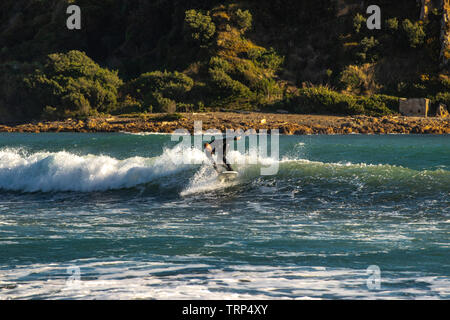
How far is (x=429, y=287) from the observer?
9367mm

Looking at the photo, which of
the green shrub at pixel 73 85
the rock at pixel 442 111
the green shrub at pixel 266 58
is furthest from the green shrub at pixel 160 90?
the rock at pixel 442 111

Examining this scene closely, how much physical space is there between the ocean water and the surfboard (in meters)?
0.24

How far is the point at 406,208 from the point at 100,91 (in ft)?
122

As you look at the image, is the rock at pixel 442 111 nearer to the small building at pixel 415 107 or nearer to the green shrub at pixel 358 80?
the small building at pixel 415 107

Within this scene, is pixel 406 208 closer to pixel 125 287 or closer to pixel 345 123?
pixel 125 287

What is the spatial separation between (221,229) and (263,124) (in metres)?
26.6

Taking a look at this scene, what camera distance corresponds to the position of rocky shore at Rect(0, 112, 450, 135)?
39.0 meters

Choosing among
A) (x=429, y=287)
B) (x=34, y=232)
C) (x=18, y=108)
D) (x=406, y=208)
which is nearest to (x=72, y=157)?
(x=34, y=232)

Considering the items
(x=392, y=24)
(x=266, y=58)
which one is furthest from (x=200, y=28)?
(x=392, y=24)

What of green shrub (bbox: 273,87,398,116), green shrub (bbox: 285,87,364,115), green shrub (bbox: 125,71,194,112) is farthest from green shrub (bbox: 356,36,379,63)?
green shrub (bbox: 125,71,194,112)

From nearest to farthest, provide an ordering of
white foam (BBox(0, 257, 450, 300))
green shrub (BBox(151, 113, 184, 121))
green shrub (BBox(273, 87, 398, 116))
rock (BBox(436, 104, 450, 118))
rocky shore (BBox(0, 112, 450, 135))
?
white foam (BBox(0, 257, 450, 300))
rocky shore (BBox(0, 112, 450, 135))
green shrub (BBox(151, 113, 184, 121))
rock (BBox(436, 104, 450, 118))
green shrub (BBox(273, 87, 398, 116))

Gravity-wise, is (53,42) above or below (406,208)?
above

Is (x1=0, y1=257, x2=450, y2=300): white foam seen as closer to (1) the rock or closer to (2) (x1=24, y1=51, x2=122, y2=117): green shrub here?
(1) the rock

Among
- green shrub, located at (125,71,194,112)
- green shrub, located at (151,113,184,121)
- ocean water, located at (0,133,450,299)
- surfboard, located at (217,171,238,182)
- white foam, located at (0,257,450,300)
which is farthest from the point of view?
green shrub, located at (125,71,194,112)
